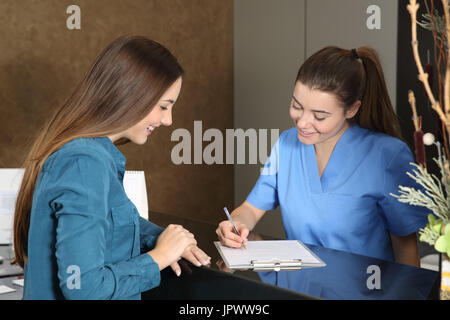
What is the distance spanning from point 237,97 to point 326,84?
235 cm

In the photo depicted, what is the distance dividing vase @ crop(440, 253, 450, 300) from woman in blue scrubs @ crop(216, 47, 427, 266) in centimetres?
66

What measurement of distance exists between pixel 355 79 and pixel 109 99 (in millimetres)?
937

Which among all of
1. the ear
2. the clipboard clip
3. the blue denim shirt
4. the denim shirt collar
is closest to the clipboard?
the clipboard clip

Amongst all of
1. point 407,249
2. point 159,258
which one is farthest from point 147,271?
point 407,249

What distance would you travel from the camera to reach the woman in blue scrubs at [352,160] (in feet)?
5.31

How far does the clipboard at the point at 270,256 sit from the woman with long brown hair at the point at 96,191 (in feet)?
0.52

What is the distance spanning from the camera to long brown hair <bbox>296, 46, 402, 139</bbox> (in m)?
1.64

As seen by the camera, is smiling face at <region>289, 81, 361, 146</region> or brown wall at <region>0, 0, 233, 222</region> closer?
smiling face at <region>289, 81, 361, 146</region>

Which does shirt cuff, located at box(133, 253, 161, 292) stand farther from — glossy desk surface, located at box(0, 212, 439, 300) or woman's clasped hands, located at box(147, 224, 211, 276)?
glossy desk surface, located at box(0, 212, 439, 300)

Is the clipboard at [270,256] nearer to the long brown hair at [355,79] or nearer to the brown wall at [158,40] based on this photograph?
the long brown hair at [355,79]

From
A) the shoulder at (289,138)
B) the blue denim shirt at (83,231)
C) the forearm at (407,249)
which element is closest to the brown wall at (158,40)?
the shoulder at (289,138)

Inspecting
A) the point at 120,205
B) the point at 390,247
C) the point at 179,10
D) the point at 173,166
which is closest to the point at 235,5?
the point at 179,10

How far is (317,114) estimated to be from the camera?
5.43ft

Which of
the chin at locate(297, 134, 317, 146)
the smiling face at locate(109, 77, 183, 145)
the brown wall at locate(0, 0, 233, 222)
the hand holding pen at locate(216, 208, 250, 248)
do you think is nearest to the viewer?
the smiling face at locate(109, 77, 183, 145)
